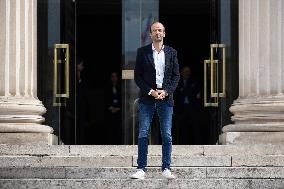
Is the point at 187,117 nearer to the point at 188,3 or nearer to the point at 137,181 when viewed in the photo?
the point at 188,3

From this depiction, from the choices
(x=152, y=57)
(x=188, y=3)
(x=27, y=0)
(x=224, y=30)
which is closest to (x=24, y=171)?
(x=152, y=57)

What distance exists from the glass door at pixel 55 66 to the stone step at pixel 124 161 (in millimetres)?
3396

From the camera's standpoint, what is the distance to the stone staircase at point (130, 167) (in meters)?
13.2

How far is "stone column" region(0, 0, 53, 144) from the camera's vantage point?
1680 centimetres

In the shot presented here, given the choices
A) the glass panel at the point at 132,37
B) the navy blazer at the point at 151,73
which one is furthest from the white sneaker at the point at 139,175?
the glass panel at the point at 132,37

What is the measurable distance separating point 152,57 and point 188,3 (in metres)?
10.5

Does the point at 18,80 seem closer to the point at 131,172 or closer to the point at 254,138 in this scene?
the point at 131,172

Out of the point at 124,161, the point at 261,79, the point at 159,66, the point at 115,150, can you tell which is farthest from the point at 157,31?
the point at 261,79

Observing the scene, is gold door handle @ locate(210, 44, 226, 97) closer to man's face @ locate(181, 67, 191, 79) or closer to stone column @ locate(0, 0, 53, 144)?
man's face @ locate(181, 67, 191, 79)

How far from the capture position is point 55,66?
18625mm

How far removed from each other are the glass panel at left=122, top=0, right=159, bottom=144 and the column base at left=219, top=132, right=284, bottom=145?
270cm

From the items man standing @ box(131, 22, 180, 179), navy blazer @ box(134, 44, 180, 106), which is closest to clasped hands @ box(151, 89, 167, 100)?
man standing @ box(131, 22, 180, 179)

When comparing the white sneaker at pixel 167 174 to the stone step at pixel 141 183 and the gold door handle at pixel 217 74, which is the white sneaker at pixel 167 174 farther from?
the gold door handle at pixel 217 74

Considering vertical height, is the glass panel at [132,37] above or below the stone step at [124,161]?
above
